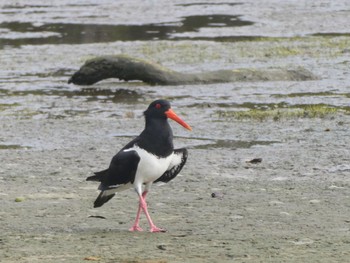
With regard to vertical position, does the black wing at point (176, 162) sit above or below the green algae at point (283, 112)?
above

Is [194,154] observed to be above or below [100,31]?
above

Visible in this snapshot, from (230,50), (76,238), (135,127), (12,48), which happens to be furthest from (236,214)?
(12,48)

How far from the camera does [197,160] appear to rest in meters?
12.3

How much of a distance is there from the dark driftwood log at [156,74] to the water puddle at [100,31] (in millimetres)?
6740

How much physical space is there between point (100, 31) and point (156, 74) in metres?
10.4

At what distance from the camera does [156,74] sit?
63.2 ft

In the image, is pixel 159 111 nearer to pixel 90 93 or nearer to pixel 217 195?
pixel 217 195

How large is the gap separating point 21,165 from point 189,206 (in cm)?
310

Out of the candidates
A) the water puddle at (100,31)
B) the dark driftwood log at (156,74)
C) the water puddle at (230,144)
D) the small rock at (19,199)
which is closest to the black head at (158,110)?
the small rock at (19,199)

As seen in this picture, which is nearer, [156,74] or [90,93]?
[90,93]

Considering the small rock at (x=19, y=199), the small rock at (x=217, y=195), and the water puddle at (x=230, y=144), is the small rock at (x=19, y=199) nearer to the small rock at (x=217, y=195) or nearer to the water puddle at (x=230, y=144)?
the small rock at (x=217, y=195)

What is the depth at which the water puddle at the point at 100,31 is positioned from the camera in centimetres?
2700

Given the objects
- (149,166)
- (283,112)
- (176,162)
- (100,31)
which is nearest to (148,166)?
(149,166)

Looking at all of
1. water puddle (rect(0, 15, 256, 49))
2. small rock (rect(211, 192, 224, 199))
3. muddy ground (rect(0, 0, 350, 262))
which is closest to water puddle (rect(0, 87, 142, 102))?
muddy ground (rect(0, 0, 350, 262))
